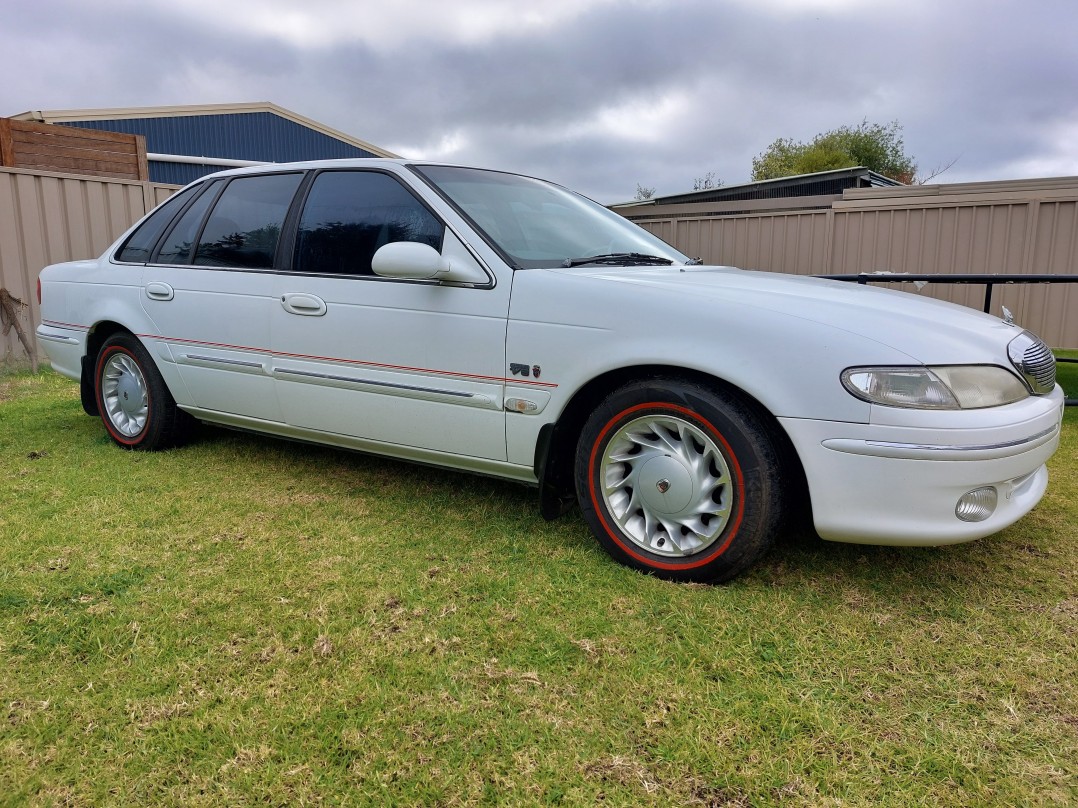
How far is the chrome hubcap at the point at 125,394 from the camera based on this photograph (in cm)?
434

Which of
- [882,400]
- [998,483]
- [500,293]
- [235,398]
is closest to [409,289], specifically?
[500,293]

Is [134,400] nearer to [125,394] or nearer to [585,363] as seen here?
[125,394]

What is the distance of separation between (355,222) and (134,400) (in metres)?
1.98

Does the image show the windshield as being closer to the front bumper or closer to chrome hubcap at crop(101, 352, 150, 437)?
the front bumper

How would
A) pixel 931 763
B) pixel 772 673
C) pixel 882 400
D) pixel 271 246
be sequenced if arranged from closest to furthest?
pixel 931 763
pixel 772 673
pixel 882 400
pixel 271 246

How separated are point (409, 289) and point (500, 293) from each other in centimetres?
45

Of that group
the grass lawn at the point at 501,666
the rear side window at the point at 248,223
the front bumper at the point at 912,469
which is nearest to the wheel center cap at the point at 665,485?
the grass lawn at the point at 501,666

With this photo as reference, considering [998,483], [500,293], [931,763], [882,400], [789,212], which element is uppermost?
[789,212]

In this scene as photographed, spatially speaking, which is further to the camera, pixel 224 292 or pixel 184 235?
pixel 184 235

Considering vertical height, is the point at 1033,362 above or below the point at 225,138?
below

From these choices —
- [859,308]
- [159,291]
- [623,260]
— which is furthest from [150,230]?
[859,308]

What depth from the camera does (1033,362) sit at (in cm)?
269

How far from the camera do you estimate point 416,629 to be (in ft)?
7.79

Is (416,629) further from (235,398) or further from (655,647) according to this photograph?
(235,398)
